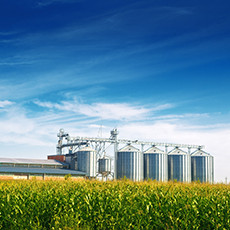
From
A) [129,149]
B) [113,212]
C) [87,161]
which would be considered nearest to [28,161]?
[87,161]

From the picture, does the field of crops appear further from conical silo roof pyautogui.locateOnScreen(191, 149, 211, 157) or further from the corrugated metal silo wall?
conical silo roof pyautogui.locateOnScreen(191, 149, 211, 157)

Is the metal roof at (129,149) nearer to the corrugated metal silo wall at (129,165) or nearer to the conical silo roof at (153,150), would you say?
the corrugated metal silo wall at (129,165)

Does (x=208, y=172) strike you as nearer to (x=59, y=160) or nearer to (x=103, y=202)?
(x=59, y=160)

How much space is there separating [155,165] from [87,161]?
14.0 metres

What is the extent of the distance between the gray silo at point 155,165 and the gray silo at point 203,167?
329 inches

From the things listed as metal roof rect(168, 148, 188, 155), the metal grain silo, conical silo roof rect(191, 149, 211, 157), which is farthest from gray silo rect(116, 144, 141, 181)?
conical silo roof rect(191, 149, 211, 157)

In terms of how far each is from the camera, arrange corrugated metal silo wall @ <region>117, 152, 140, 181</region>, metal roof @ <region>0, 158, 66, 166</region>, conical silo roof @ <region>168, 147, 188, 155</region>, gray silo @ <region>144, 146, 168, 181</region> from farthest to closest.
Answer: conical silo roof @ <region>168, 147, 188, 155</region>
gray silo @ <region>144, 146, 168, 181</region>
metal roof @ <region>0, 158, 66, 166</region>
corrugated metal silo wall @ <region>117, 152, 140, 181</region>

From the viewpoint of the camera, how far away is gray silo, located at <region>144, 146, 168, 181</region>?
64.9m

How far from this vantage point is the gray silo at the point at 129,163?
63.1 meters

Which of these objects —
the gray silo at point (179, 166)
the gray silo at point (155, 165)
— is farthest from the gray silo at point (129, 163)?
the gray silo at point (179, 166)

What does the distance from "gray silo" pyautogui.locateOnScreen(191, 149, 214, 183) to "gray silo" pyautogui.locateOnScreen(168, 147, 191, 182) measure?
2.56 meters

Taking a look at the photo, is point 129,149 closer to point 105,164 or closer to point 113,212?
point 105,164

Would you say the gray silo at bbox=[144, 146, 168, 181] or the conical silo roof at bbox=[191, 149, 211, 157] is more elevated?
the conical silo roof at bbox=[191, 149, 211, 157]

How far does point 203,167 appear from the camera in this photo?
70062mm
